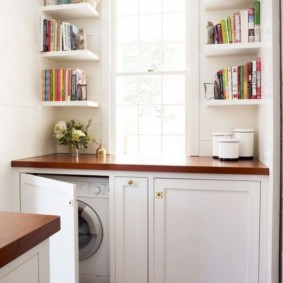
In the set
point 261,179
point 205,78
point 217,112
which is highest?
point 205,78

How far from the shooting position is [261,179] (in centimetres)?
195

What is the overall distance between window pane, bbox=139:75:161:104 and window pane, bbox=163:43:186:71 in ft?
0.45

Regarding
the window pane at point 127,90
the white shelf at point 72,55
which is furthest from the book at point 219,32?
the white shelf at point 72,55

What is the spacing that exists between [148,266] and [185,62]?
1.64 meters

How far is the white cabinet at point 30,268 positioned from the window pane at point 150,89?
205 centimetres

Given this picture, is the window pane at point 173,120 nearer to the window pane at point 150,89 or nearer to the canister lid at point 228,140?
the window pane at point 150,89

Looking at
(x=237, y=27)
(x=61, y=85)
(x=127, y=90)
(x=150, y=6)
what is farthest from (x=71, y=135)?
(x=237, y=27)

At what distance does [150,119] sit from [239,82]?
0.82 metres

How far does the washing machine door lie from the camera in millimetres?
2236

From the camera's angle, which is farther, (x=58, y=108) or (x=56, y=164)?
(x=58, y=108)

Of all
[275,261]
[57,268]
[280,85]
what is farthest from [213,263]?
[280,85]

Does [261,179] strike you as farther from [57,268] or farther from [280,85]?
[57,268]

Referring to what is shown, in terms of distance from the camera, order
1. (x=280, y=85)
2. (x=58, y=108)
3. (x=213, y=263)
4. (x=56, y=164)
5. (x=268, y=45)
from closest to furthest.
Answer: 1. (x=280, y=85)
2. (x=268, y=45)
3. (x=213, y=263)
4. (x=56, y=164)
5. (x=58, y=108)

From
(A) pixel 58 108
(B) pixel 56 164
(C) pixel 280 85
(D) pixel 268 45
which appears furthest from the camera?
(A) pixel 58 108
